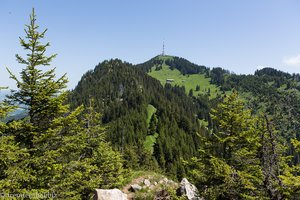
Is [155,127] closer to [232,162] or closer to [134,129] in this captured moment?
[134,129]

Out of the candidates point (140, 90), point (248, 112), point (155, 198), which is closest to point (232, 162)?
point (248, 112)

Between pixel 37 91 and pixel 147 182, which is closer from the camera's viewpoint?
pixel 37 91

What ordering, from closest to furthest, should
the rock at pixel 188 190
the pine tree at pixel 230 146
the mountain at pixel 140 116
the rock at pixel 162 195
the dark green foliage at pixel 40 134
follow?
the dark green foliage at pixel 40 134 → the pine tree at pixel 230 146 → the rock at pixel 188 190 → the rock at pixel 162 195 → the mountain at pixel 140 116

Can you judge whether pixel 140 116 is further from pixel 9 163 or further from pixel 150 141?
pixel 9 163

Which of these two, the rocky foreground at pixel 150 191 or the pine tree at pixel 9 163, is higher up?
the pine tree at pixel 9 163

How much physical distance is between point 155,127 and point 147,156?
200ft

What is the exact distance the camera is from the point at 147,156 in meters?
73.8

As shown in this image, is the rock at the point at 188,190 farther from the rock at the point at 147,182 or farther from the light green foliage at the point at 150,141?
the light green foliage at the point at 150,141

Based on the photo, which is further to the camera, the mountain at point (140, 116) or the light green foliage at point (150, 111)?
the light green foliage at point (150, 111)

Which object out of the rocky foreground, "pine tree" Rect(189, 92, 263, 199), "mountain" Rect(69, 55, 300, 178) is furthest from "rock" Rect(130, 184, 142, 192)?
"mountain" Rect(69, 55, 300, 178)

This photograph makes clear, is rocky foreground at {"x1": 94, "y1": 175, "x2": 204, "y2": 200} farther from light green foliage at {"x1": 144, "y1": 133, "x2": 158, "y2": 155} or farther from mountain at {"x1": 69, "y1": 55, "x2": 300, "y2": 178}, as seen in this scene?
light green foliage at {"x1": 144, "y1": 133, "x2": 158, "y2": 155}

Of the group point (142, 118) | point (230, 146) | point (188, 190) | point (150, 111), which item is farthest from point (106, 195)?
point (150, 111)

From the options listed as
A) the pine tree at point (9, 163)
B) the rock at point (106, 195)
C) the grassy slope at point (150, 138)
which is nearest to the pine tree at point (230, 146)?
the rock at point (106, 195)

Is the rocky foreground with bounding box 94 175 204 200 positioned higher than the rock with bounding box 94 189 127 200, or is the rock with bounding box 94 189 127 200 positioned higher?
the rock with bounding box 94 189 127 200
